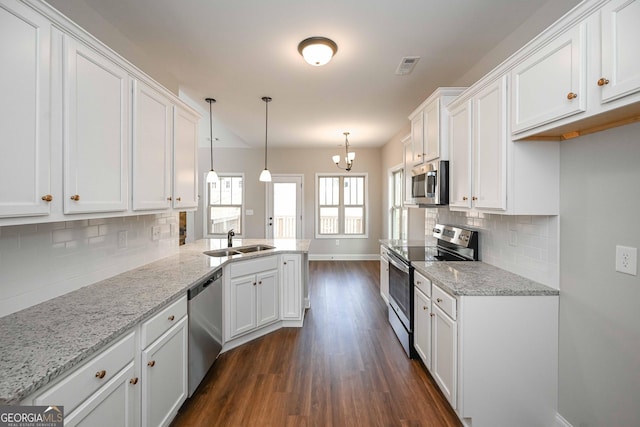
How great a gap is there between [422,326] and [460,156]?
1432 mm

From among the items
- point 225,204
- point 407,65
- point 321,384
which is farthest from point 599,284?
point 225,204

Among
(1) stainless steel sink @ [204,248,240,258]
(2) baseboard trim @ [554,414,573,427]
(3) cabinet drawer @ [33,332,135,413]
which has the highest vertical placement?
(1) stainless steel sink @ [204,248,240,258]

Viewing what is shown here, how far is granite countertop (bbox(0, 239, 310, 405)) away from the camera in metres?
0.90

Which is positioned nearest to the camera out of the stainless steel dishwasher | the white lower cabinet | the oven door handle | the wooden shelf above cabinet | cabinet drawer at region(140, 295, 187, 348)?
the white lower cabinet

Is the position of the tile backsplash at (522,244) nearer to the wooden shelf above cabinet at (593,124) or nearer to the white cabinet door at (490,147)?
the white cabinet door at (490,147)

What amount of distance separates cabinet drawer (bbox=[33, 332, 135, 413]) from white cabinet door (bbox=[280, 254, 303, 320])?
1869 millimetres

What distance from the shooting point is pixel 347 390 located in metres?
2.14

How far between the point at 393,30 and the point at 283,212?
5185 mm

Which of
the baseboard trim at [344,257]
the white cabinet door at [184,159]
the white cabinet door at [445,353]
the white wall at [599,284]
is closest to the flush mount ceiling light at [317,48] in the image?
the white cabinet door at [184,159]

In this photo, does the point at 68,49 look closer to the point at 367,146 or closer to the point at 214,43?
the point at 214,43

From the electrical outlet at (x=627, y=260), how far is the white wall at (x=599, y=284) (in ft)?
0.08

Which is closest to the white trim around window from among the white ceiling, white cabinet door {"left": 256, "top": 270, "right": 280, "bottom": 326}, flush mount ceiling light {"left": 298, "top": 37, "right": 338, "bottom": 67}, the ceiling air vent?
the white ceiling

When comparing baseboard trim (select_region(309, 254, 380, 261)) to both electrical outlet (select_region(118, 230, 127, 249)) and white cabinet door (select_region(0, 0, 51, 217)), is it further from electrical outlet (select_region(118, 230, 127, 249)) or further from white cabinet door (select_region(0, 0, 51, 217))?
white cabinet door (select_region(0, 0, 51, 217))

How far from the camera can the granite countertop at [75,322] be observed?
904 mm
